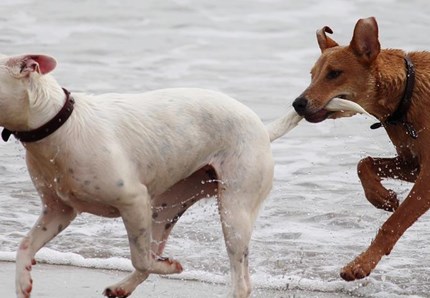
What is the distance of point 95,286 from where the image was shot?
6.62 m

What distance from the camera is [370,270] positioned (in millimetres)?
6543

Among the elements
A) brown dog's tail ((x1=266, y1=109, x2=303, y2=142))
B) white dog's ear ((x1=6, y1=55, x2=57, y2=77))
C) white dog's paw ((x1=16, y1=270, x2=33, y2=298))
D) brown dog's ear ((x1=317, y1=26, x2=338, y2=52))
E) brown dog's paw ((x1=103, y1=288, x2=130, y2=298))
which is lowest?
brown dog's paw ((x1=103, y1=288, x2=130, y2=298))

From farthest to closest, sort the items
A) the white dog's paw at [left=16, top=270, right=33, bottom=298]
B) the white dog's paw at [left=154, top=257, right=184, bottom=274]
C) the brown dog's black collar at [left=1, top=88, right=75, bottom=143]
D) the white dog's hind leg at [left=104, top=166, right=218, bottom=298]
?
the white dog's hind leg at [left=104, top=166, right=218, bottom=298]
the white dog's paw at [left=154, top=257, right=184, bottom=274]
the white dog's paw at [left=16, top=270, right=33, bottom=298]
the brown dog's black collar at [left=1, top=88, right=75, bottom=143]

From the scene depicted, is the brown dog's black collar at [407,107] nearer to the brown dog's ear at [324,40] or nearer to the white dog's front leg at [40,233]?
the brown dog's ear at [324,40]

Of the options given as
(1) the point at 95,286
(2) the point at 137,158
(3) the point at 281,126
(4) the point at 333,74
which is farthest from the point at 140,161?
(4) the point at 333,74

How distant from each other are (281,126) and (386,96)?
0.94 m

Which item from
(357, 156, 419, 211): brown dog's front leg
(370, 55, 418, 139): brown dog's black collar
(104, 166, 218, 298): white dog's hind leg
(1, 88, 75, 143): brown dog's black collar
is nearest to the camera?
(1, 88, 75, 143): brown dog's black collar

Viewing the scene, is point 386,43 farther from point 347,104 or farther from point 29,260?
point 29,260

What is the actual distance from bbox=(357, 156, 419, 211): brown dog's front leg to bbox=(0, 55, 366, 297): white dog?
3.31 feet

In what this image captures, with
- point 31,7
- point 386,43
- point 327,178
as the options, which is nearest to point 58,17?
point 31,7

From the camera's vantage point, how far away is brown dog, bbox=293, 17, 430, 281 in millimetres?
6785

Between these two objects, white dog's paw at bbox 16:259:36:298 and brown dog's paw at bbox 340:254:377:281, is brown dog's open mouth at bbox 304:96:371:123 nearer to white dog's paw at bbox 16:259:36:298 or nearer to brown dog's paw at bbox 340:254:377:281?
brown dog's paw at bbox 340:254:377:281

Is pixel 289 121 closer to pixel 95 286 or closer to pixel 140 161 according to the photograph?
pixel 140 161

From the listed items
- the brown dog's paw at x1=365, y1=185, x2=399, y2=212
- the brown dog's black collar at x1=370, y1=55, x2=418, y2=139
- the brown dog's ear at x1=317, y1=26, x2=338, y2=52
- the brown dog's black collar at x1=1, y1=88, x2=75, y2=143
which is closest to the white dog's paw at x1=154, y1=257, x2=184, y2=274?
the brown dog's black collar at x1=1, y1=88, x2=75, y2=143
